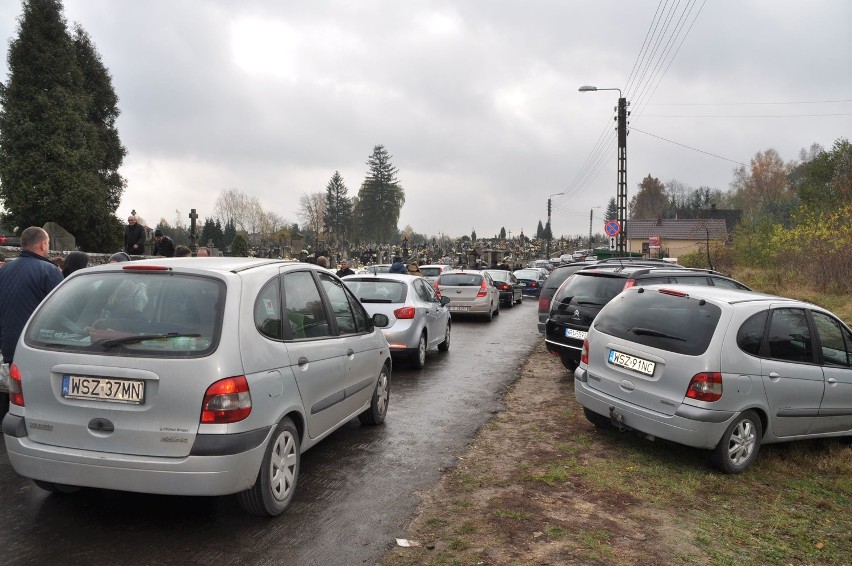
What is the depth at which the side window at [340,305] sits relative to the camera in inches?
214

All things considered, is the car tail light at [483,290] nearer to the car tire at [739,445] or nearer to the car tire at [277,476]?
the car tire at [739,445]

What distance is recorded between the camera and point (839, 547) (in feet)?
13.1

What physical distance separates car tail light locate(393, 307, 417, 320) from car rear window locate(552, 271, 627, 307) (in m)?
2.28

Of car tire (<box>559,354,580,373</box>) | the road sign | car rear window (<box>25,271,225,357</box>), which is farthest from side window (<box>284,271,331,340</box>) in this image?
the road sign

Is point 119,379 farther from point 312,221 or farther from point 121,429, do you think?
point 312,221

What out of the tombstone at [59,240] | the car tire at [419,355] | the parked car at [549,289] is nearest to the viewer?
the car tire at [419,355]

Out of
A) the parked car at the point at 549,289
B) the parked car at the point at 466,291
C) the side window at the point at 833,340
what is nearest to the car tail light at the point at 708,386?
the side window at the point at 833,340

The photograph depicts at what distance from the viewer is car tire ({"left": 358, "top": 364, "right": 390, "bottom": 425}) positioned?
6363mm

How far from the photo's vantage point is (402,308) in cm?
983

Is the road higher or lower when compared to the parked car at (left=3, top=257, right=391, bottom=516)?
lower

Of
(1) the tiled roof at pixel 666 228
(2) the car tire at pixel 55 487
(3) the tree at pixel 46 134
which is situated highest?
(3) the tree at pixel 46 134

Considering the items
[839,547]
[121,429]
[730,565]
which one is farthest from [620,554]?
[121,429]

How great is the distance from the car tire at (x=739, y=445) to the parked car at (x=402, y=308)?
17.1 feet

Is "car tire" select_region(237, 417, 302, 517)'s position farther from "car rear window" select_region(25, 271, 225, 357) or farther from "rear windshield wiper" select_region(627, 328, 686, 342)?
"rear windshield wiper" select_region(627, 328, 686, 342)
